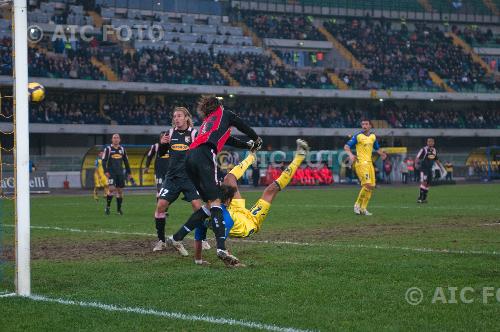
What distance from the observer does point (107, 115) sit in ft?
182

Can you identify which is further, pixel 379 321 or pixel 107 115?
pixel 107 115

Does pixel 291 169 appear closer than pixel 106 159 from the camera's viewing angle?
Yes

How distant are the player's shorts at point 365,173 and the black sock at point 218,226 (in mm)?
11561

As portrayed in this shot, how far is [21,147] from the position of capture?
8508 mm

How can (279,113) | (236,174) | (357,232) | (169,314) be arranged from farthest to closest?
(279,113) → (357,232) → (236,174) → (169,314)

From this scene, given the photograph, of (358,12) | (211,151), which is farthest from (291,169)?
(358,12)

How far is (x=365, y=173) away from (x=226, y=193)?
11.0m

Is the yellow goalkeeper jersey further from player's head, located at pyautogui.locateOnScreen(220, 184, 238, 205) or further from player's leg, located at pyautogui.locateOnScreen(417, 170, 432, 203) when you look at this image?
player's head, located at pyautogui.locateOnScreen(220, 184, 238, 205)

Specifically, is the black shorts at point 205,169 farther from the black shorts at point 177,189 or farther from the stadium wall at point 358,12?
the stadium wall at point 358,12

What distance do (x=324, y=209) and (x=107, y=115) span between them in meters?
34.5

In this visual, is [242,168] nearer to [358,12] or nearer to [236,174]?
[236,174]

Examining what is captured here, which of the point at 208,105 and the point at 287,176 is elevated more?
the point at 208,105

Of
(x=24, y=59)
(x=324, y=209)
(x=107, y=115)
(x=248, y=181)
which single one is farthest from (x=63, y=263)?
(x=107, y=115)

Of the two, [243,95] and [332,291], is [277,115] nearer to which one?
[243,95]
